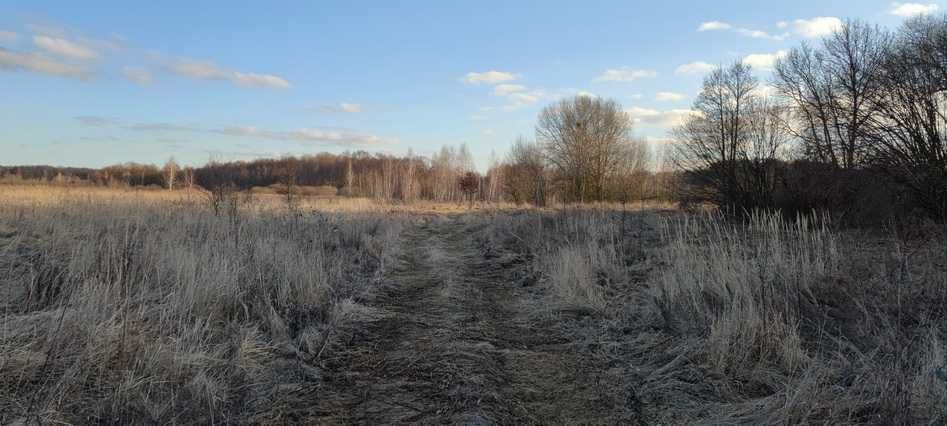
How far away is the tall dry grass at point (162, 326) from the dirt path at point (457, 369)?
30 cm

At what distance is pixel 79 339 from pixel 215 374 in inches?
33.1

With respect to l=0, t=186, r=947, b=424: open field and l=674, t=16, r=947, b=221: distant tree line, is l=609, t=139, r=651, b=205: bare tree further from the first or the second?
l=0, t=186, r=947, b=424: open field

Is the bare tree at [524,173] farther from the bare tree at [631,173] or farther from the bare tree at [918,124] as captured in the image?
the bare tree at [918,124]

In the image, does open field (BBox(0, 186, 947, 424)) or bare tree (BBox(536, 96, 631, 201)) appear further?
bare tree (BBox(536, 96, 631, 201))

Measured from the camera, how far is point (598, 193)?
37719 mm

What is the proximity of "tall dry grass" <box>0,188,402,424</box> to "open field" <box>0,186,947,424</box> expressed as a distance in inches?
0.7

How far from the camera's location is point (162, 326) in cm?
376

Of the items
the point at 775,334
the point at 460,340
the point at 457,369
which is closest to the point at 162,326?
the point at 457,369

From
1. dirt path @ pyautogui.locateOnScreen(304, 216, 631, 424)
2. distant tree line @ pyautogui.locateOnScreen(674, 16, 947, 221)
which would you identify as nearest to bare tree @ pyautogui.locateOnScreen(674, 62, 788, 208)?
distant tree line @ pyautogui.locateOnScreen(674, 16, 947, 221)

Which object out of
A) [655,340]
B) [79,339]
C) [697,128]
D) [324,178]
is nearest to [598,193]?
[697,128]

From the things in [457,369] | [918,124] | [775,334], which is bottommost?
[457,369]

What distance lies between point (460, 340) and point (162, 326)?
2331mm

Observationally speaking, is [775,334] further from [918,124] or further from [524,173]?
[524,173]

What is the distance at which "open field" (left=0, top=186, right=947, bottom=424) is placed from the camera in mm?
2869
